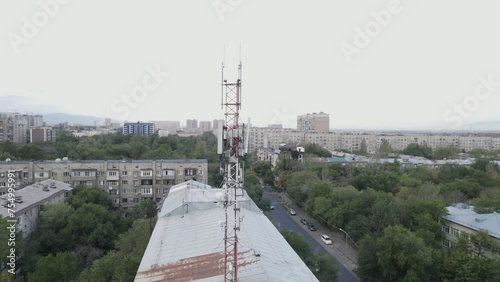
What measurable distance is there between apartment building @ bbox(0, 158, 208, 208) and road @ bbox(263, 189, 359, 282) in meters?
6.11

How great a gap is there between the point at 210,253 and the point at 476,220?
1226cm

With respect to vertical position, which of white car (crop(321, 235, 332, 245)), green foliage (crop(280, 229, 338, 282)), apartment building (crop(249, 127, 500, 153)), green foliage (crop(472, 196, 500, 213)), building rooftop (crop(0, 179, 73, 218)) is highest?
apartment building (crop(249, 127, 500, 153))

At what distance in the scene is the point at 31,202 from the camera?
15.4 m

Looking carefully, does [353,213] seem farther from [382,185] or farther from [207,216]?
[207,216]

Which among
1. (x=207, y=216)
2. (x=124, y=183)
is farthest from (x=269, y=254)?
(x=124, y=183)

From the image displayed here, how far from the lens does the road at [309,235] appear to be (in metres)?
14.3

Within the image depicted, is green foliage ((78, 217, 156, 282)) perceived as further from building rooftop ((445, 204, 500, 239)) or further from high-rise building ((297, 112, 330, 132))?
high-rise building ((297, 112, 330, 132))

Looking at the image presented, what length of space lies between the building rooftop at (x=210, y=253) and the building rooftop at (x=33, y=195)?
7153 millimetres

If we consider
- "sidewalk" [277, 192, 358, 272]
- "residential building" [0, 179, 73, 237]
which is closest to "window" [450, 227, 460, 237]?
"sidewalk" [277, 192, 358, 272]

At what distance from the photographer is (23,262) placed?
1252 cm

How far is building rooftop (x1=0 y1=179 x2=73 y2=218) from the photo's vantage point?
14209 mm

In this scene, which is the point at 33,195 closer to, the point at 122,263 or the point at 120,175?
the point at 120,175

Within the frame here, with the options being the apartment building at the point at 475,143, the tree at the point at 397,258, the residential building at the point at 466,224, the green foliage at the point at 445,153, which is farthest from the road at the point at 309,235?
the apartment building at the point at 475,143

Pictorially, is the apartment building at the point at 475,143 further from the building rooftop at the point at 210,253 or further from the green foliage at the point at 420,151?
the building rooftop at the point at 210,253
